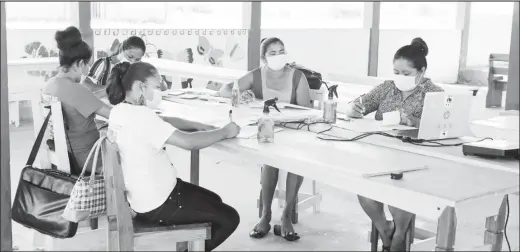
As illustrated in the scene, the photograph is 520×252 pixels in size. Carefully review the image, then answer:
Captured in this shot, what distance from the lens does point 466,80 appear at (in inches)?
415

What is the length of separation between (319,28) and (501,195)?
6.08 metres

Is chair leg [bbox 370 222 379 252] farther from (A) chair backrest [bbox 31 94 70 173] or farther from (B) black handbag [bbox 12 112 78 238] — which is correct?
(A) chair backrest [bbox 31 94 70 173]

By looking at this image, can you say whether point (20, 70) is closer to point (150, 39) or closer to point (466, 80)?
point (150, 39)

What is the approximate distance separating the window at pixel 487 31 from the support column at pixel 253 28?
4.93 metres

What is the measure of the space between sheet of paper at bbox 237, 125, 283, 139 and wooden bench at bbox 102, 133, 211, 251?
20.8 inches

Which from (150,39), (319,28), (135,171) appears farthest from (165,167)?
(319,28)

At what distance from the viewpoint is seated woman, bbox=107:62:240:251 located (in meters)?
2.68

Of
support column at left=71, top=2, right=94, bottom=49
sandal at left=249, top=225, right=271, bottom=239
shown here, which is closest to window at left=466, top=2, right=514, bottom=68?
support column at left=71, top=2, right=94, bottom=49

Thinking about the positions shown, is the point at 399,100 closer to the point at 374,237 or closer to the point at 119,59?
the point at 374,237

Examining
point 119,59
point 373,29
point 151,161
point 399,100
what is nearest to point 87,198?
point 151,161

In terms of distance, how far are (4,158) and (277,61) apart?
5.70ft

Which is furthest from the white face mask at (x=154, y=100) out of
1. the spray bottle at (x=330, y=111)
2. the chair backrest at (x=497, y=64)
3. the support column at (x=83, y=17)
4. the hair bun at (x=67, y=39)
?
the chair backrest at (x=497, y=64)

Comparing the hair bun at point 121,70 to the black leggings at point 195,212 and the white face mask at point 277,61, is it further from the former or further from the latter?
the white face mask at point 277,61

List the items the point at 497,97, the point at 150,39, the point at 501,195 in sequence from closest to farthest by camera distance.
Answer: the point at 501,195
the point at 150,39
the point at 497,97
